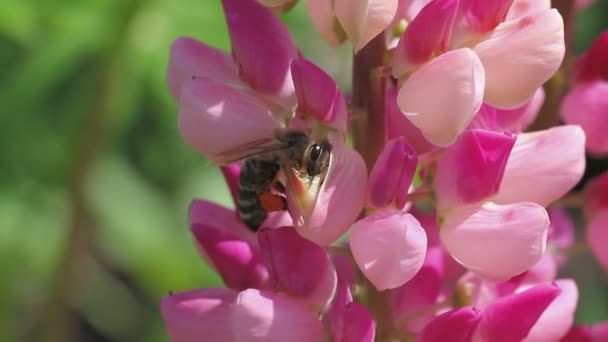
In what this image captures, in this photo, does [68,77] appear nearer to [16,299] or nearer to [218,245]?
[16,299]

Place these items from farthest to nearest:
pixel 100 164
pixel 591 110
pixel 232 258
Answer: pixel 100 164
pixel 591 110
pixel 232 258

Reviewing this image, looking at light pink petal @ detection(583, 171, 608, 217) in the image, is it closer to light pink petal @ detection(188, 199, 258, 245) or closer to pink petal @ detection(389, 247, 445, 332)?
pink petal @ detection(389, 247, 445, 332)

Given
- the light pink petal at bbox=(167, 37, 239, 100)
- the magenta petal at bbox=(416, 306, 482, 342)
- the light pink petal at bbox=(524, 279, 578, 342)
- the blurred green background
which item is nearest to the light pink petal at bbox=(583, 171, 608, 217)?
the light pink petal at bbox=(524, 279, 578, 342)

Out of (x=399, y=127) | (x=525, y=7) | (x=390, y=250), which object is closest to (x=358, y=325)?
(x=390, y=250)

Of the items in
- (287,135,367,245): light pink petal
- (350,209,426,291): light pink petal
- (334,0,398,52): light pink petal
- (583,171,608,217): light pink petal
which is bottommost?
(583,171,608,217): light pink petal

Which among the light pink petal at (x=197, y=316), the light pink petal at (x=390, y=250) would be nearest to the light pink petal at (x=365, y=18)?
the light pink petal at (x=390, y=250)

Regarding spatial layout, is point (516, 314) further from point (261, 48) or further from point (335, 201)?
point (261, 48)
